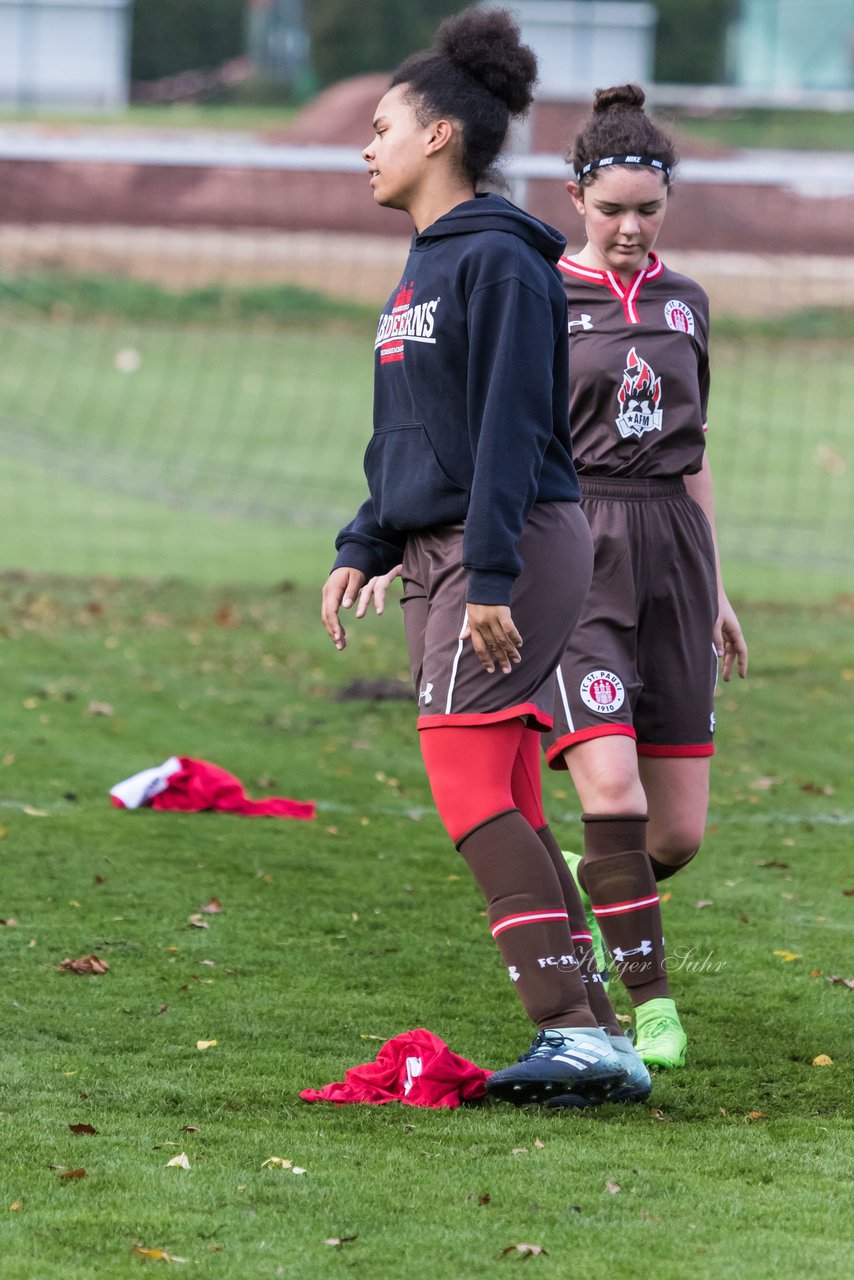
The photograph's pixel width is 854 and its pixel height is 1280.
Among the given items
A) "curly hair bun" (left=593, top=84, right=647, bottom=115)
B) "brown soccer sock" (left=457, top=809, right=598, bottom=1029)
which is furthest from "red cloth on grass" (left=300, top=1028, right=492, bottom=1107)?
"curly hair bun" (left=593, top=84, right=647, bottom=115)

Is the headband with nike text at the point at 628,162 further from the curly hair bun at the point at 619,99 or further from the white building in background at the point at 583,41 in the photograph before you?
the white building in background at the point at 583,41

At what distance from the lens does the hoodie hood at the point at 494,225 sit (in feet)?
12.1

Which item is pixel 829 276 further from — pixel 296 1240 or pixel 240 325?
pixel 296 1240

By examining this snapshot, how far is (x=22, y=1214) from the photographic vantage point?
3.20 meters

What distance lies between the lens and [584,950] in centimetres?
402

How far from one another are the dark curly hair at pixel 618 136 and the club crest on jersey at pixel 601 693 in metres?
1.20

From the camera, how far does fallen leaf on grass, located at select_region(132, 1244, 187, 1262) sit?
3.01 meters

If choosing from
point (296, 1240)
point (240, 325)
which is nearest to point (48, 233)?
point (240, 325)

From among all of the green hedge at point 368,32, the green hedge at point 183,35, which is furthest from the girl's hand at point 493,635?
the green hedge at point 183,35

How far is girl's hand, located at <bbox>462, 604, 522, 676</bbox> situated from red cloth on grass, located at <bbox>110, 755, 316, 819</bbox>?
3485mm

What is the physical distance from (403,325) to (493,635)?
673 millimetres

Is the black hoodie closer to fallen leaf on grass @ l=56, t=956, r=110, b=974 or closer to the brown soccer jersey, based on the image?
the brown soccer jersey

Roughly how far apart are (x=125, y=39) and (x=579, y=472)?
4534cm

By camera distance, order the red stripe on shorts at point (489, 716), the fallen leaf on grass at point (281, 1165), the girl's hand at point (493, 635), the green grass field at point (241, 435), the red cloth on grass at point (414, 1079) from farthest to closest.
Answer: the green grass field at point (241, 435)
the red cloth on grass at point (414, 1079)
the red stripe on shorts at point (489, 716)
the girl's hand at point (493, 635)
the fallen leaf on grass at point (281, 1165)
